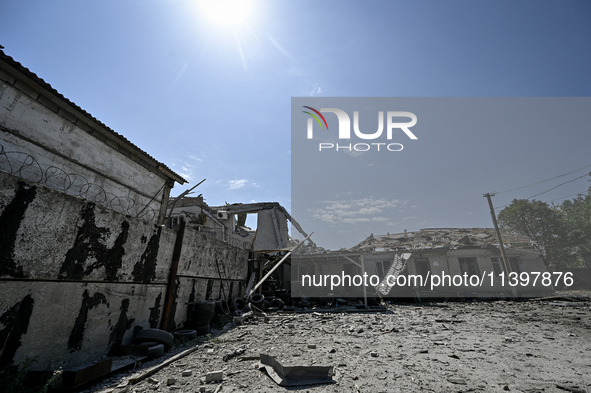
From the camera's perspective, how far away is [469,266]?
64.4ft

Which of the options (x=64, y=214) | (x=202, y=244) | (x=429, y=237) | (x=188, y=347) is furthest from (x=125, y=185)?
(x=429, y=237)

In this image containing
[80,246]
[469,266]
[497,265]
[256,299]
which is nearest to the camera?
[80,246]

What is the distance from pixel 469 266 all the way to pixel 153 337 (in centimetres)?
2237

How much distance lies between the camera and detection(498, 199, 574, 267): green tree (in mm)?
34219

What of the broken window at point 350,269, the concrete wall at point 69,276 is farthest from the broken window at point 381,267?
the concrete wall at point 69,276

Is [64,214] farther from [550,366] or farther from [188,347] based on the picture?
[550,366]

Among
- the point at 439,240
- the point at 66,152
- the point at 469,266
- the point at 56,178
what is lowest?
the point at 469,266

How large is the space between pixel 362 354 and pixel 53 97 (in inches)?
384

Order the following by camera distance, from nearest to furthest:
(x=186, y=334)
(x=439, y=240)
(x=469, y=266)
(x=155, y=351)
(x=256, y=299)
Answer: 1. (x=155, y=351)
2. (x=186, y=334)
3. (x=256, y=299)
4. (x=469, y=266)
5. (x=439, y=240)

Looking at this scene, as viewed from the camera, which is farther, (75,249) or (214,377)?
(75,249)

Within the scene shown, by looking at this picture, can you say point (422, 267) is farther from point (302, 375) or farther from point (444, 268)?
point (302, 375)

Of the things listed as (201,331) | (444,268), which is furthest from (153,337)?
(444,268)

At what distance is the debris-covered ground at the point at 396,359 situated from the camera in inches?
125

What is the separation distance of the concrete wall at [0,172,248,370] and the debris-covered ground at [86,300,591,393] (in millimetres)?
1082
